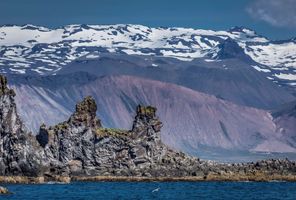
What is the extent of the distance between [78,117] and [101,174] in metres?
9.98

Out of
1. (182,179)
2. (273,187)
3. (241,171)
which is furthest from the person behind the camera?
(241,171)

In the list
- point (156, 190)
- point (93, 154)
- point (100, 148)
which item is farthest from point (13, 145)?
point (156, 190)

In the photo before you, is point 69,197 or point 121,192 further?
point 121,192

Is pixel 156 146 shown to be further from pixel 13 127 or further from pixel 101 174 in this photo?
pixel 13 127

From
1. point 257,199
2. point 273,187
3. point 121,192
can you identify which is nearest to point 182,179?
point 273,187

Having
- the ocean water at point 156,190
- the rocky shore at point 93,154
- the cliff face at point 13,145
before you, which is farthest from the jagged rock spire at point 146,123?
the cliff face at point 13,145

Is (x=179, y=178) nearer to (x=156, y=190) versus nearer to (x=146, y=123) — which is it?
(x=146, y=123)

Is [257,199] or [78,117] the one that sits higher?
[78,117]

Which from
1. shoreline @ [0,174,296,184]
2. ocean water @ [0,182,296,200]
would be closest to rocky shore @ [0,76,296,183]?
shoreline @ [0,174,296,184]

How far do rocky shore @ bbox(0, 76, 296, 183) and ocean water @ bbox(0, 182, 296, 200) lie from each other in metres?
7.42

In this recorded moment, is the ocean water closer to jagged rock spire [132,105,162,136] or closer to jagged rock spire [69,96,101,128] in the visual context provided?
jagged rock spire [69,96,101,128]

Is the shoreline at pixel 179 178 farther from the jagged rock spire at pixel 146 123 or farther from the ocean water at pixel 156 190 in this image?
the jagged rock spire at pixel 146 123

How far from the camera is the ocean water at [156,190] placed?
422 feet

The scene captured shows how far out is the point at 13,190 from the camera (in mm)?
137000
